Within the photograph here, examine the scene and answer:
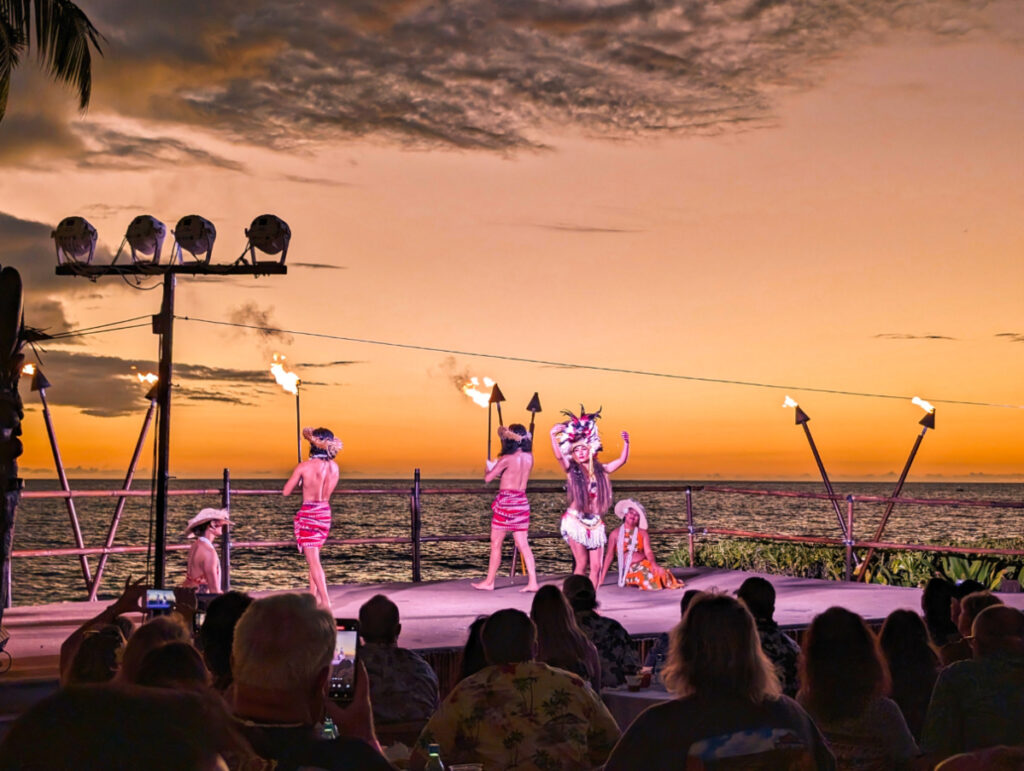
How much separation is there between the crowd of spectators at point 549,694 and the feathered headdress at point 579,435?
5566 millimetres

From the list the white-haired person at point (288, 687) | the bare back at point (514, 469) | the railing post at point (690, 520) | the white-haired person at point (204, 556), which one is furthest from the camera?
→ the railing post at point (690, 520)

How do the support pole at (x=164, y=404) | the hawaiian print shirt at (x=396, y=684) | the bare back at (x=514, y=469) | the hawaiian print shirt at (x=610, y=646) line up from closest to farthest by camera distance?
the hawaiian print shirt at (x=396, y=684), the hawaiian print shirt at (x=610, y=646), the support pole at (x=164, y=404), the bare back at (x=514, y=469)

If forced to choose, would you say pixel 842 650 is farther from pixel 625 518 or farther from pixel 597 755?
pixel 625 518

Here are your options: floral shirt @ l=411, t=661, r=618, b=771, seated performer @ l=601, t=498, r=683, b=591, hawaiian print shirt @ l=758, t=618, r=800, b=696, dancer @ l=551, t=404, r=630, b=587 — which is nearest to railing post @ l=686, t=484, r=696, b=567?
seated performer @ l=601, t=498, r=683, b=591

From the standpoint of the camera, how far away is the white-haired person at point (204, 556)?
8500mm

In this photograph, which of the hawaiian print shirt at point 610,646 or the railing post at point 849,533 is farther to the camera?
the railing post at point 849,533

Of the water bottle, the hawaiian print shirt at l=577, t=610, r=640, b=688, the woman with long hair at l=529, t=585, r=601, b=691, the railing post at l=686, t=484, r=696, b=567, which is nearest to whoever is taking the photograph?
the water bottle

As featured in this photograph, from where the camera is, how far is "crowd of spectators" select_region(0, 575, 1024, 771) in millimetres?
1058

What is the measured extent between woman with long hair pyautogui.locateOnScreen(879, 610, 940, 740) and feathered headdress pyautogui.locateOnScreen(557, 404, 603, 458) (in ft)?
22.3

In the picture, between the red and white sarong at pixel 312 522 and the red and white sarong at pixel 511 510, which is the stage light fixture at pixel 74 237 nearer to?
the red and white sarong at pixel 312 522

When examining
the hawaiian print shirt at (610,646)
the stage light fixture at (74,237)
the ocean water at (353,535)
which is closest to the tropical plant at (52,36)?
the stage light fixture at (74,237)

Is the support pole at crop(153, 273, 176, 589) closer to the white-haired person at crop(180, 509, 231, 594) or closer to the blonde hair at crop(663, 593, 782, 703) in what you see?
the white-haired person at crop(180, 509, 231, 594)

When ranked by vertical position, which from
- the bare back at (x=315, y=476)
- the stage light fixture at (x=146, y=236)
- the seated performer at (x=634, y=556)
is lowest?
the seated performer at (x=634, y=556)

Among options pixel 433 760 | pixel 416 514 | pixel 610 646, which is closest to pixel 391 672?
pixel 433 760
